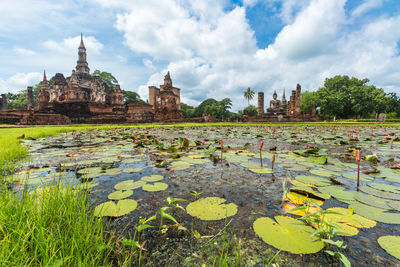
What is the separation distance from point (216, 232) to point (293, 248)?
1.35ft

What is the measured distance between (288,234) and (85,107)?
83.0ft

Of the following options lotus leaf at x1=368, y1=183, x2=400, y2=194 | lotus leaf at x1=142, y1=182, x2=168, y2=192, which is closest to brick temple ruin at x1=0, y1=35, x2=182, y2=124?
lotus leaf at x1=142, y1=182, x2=168, y2=192

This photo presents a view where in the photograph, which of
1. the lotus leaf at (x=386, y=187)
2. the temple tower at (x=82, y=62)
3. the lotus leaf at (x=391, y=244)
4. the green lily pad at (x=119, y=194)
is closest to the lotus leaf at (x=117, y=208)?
the green lily pad at (x=119, y=194)

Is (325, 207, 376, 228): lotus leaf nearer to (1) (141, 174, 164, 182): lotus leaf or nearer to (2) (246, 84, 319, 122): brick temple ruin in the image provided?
(1) (141, 174, 164, 182): lotus leaf

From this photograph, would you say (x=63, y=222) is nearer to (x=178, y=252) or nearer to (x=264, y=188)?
(x=178, y=252)

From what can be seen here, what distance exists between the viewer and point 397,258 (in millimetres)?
851

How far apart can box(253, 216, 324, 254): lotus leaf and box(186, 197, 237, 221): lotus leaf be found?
0.70 feet

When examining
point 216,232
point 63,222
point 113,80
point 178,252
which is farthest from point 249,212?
point 113,80

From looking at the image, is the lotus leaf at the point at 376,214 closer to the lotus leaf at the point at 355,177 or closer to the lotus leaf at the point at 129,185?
the lotus leaf at the point at 355,177

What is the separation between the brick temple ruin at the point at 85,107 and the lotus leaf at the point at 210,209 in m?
19.3

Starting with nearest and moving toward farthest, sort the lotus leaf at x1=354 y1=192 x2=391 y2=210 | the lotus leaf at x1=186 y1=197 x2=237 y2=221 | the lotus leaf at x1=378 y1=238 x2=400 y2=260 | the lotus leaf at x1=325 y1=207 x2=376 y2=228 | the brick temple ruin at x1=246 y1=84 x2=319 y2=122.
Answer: the lotus leaf at x1=378 y1=238 x2=400 y2=260 → the lotus leaf at x1=325 y1=207 x2=376 y2=228 → the lotus leaf at x1=186 y1=197 x2=237 y2=221 → the lotus leaf at x1=354 y1=192 x2=391 y2=210 → the brick temple ruin at x1=246 y1=84 x2=319 y2=122

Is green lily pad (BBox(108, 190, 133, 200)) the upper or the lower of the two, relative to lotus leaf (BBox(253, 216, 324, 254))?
upper

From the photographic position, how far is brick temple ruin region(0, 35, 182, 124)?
17.4 meters

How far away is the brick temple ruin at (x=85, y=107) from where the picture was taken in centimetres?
1745
